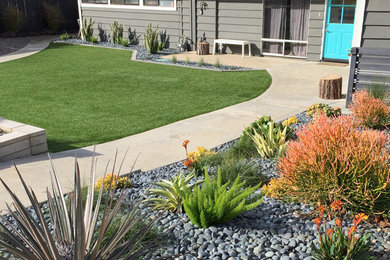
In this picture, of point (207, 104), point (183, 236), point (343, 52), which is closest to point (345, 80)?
point (343, 52)

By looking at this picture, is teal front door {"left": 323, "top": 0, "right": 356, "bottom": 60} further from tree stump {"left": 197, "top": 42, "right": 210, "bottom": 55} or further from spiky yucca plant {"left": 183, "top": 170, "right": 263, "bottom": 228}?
spiky yucca plant {"left": 183, "top": 170, "right": 263, "bottom": 228}

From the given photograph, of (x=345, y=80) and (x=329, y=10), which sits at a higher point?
(x=329, y=10)

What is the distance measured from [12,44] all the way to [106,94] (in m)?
10.5

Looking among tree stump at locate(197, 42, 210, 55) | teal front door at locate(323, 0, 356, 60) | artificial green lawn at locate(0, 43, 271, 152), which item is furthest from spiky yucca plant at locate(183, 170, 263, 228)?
tree stump at locate(197, 42, 210, 55)

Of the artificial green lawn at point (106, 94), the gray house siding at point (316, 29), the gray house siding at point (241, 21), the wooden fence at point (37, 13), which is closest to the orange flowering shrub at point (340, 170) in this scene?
the artificial green lawn at point (106, 94)

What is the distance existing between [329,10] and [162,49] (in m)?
6.09

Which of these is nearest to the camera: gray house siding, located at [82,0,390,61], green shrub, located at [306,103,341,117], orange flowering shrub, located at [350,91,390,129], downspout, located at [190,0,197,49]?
orange flowering shrub, located at [350,91,390,129]

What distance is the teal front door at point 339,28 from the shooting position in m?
11.6

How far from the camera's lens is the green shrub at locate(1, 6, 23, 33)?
1944 cm

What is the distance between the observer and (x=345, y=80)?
9.90 meters

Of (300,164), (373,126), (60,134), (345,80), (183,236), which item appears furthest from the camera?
(345,80)

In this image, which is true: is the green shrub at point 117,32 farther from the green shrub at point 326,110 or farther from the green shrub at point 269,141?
the green shrub at point 269,141

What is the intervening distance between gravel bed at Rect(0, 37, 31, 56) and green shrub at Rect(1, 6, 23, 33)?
782 millimetres

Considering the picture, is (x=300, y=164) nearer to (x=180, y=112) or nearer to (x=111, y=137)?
(x=111, y=137)
